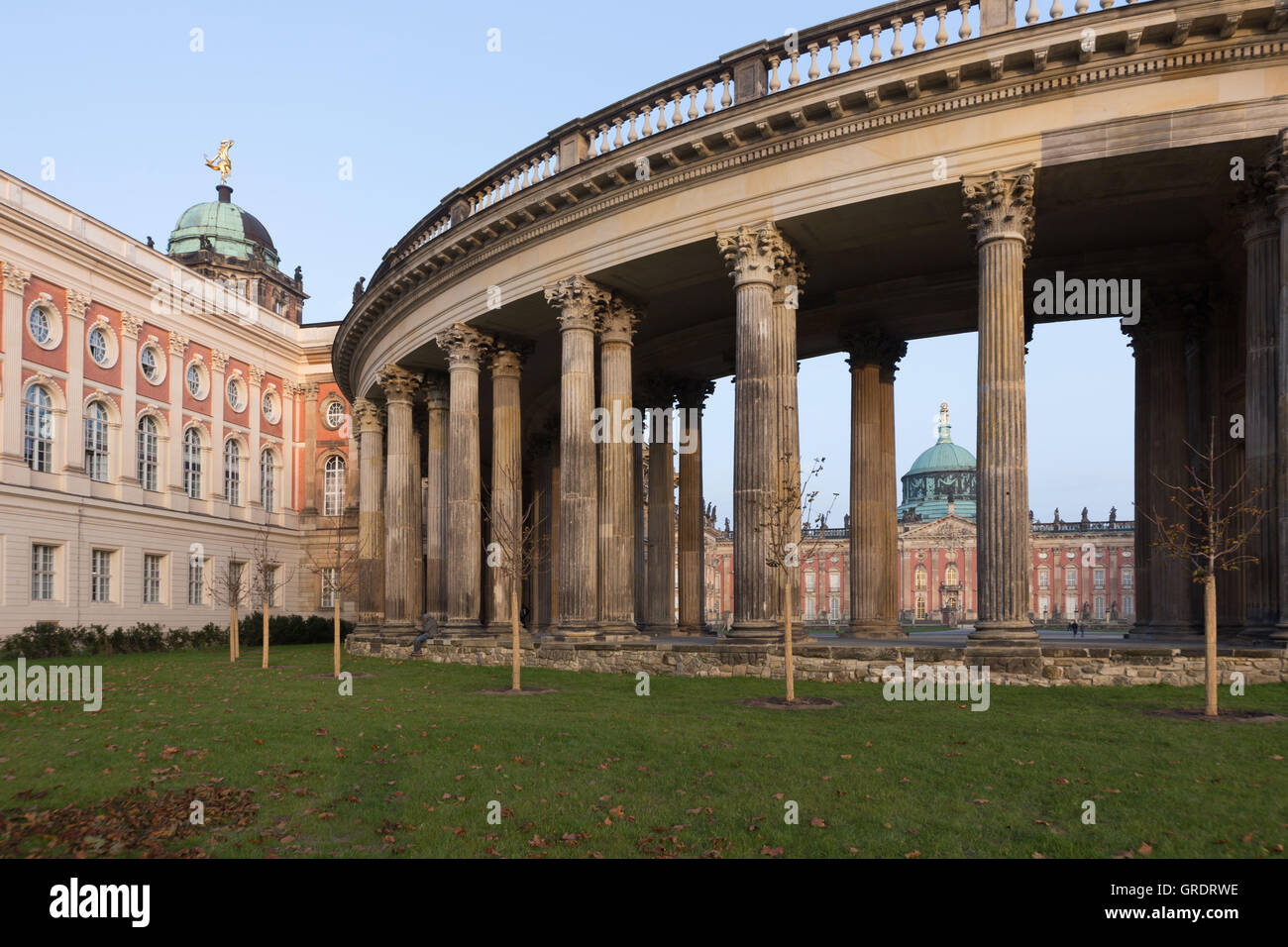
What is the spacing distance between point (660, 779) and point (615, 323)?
18406 mm

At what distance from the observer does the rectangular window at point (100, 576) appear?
50906 millimetres

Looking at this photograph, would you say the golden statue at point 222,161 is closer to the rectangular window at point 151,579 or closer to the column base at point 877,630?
the rectangular window at point 151,579

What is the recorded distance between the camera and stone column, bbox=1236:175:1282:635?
62.9 feet

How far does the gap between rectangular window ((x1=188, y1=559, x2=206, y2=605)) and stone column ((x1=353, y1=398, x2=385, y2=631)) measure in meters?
21.1

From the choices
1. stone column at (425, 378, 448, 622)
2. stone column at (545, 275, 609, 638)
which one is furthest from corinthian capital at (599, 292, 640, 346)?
stone column at (425, 378, 448, 622)

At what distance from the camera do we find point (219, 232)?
279 feet

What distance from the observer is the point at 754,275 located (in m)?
23.6

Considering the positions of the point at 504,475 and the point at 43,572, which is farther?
the point at 43,572

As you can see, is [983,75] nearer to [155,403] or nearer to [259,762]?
[259,762]

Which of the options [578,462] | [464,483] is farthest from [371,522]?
[578,462]

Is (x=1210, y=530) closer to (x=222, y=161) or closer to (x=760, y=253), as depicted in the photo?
(x=760, y=253)

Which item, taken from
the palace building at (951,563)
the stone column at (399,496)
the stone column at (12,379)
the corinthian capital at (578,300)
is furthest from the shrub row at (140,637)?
the palace building at (951,563)

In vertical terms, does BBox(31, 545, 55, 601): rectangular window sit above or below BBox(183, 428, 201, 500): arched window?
below

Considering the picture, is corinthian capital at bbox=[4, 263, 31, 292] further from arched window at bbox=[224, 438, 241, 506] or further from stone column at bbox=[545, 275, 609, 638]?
stone column at bbox=[545, 275, 609, 638]
